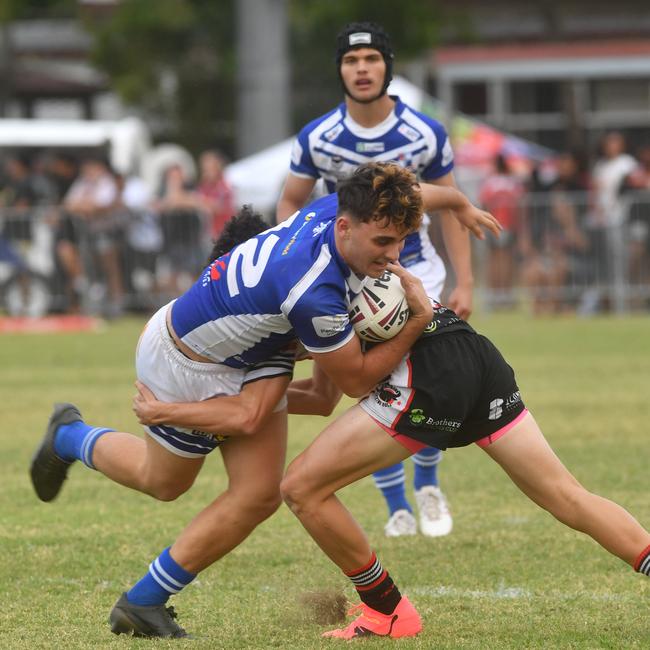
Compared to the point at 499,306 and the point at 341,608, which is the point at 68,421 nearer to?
the point at 341,608

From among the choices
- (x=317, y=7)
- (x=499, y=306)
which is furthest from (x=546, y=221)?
(x=317, y=7)

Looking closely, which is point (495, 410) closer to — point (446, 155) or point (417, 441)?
point (417, 441)

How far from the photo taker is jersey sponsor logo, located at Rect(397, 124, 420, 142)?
6906mm

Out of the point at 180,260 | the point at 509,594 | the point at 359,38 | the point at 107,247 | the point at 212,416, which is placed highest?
the point at 359,38

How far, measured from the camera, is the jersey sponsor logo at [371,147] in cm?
691

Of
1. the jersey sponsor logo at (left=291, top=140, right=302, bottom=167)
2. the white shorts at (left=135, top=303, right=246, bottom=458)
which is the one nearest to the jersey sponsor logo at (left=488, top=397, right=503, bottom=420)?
the white shorts at (left=135, top=303, right=246, bottom=458)

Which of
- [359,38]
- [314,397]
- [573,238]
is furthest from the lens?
[573,238]

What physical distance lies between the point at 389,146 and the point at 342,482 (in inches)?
93.3

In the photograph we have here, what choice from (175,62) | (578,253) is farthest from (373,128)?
(175,62)

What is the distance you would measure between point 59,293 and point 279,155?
13.1 feet

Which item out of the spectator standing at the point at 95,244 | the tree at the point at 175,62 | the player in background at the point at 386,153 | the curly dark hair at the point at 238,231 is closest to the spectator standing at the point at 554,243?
the spectator standing at the point at 95,244

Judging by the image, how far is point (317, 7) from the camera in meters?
27.4

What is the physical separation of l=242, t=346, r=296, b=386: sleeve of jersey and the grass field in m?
0.93

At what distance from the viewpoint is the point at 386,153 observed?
6.91 metres
